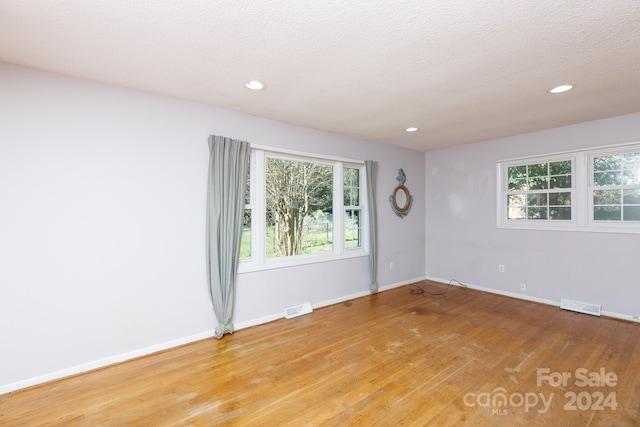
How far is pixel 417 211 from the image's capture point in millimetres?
5777

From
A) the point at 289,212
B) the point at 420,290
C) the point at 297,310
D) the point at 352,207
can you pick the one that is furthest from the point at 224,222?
the point at 420,290

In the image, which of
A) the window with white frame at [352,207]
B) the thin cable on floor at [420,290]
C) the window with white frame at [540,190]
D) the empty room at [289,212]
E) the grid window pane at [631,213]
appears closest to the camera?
the empty room at [289,212]

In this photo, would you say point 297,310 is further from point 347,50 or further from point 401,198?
point 347,50

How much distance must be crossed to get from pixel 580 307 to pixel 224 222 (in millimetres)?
4694

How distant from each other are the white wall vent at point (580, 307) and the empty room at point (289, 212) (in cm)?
3

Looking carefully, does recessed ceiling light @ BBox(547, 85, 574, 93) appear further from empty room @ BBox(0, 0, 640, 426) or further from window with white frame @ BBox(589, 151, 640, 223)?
window with white frame @ BBox(589, 151, 640, 223)

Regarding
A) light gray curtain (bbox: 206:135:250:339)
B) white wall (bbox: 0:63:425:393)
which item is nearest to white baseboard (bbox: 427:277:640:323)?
white wall (bbox: 0:63:425:393)

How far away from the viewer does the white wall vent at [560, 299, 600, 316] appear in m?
3.88

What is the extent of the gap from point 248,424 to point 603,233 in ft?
15.4

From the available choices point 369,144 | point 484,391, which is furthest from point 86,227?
point 369,144

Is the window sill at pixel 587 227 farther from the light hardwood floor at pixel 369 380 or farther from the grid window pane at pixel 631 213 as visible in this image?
the light hardwood floor at pixel 369 380

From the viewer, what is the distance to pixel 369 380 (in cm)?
242

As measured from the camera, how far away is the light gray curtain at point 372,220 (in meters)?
4.83

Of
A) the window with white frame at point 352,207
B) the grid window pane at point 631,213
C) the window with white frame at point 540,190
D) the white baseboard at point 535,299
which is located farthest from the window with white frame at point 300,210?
the grid window pane at point 631,213
